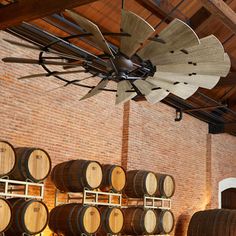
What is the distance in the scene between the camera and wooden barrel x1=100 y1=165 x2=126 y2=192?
25.3 feet

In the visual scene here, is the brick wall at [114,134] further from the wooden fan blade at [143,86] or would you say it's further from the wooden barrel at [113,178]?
the wooden fan blade at [143,86]

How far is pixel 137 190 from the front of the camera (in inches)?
331

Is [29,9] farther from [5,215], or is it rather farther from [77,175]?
[77,175]

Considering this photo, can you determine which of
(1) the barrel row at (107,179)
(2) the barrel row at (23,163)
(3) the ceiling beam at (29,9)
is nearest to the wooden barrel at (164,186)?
(1) the barrel row at (107,179)

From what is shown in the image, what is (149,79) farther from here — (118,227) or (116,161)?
(116,161)

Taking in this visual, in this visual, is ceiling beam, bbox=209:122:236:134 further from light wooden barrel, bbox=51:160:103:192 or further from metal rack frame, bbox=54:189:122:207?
light wooden barrel, bbox=51:160:103:192

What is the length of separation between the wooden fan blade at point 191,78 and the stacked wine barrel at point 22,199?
2.74 m

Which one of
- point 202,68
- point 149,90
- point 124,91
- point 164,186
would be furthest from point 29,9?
point 164,186

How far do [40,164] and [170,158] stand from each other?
4566 mm

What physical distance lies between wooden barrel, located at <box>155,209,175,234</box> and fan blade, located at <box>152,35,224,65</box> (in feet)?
18.0

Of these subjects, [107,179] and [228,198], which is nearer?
[107,179]

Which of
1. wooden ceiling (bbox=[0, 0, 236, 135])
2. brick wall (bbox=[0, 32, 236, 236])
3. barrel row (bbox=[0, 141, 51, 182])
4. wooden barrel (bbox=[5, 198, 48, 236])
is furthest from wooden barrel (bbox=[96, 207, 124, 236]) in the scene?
wooden ceiling (bbox=[0, 0, 236, 135])

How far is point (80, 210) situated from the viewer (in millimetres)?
6957

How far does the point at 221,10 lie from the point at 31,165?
124 inches
